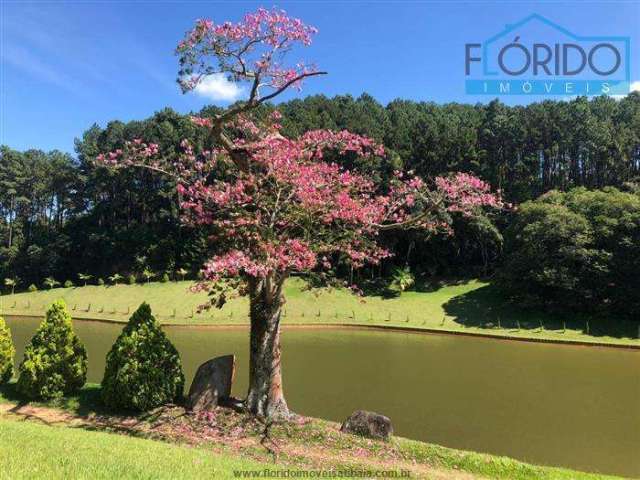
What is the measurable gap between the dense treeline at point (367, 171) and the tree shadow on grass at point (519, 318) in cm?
578

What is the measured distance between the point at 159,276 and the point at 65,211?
78.8ft

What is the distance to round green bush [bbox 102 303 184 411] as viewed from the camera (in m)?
9.44

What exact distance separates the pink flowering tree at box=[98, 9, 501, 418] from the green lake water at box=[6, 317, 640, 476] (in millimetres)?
2914

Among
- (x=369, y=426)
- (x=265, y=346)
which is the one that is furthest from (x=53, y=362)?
(x=369, y=426)

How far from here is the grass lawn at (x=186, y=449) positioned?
205 inches

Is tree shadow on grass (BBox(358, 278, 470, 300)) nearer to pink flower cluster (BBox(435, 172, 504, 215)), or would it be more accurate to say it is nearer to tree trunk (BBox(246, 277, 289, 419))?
pink flower cluster (BBox(435, 172, 504, 215))

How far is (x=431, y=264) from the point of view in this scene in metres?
38.2

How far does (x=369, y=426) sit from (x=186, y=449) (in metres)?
3.26

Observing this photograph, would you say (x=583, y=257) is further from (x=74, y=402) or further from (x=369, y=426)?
(x=74, y=402)

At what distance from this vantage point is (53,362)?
33.4 feet

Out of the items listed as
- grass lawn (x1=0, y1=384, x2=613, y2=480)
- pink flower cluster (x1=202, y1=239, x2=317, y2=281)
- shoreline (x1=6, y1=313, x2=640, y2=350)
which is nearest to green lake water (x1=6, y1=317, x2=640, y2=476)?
shoreline (x1=6, y1=313, x2=640, y2=350)

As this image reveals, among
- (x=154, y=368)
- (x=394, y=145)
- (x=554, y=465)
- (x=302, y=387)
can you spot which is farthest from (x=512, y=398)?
(x=394, y=145)

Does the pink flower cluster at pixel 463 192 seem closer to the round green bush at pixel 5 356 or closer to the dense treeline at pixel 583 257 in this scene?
the round green bush at pixel 5 356

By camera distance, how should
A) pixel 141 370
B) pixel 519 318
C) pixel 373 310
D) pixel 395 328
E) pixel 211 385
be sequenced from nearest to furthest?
pixel 141 370 → pixel 211 385 → pixel 395 328 → pixel 519 318 → pixel 373 310
